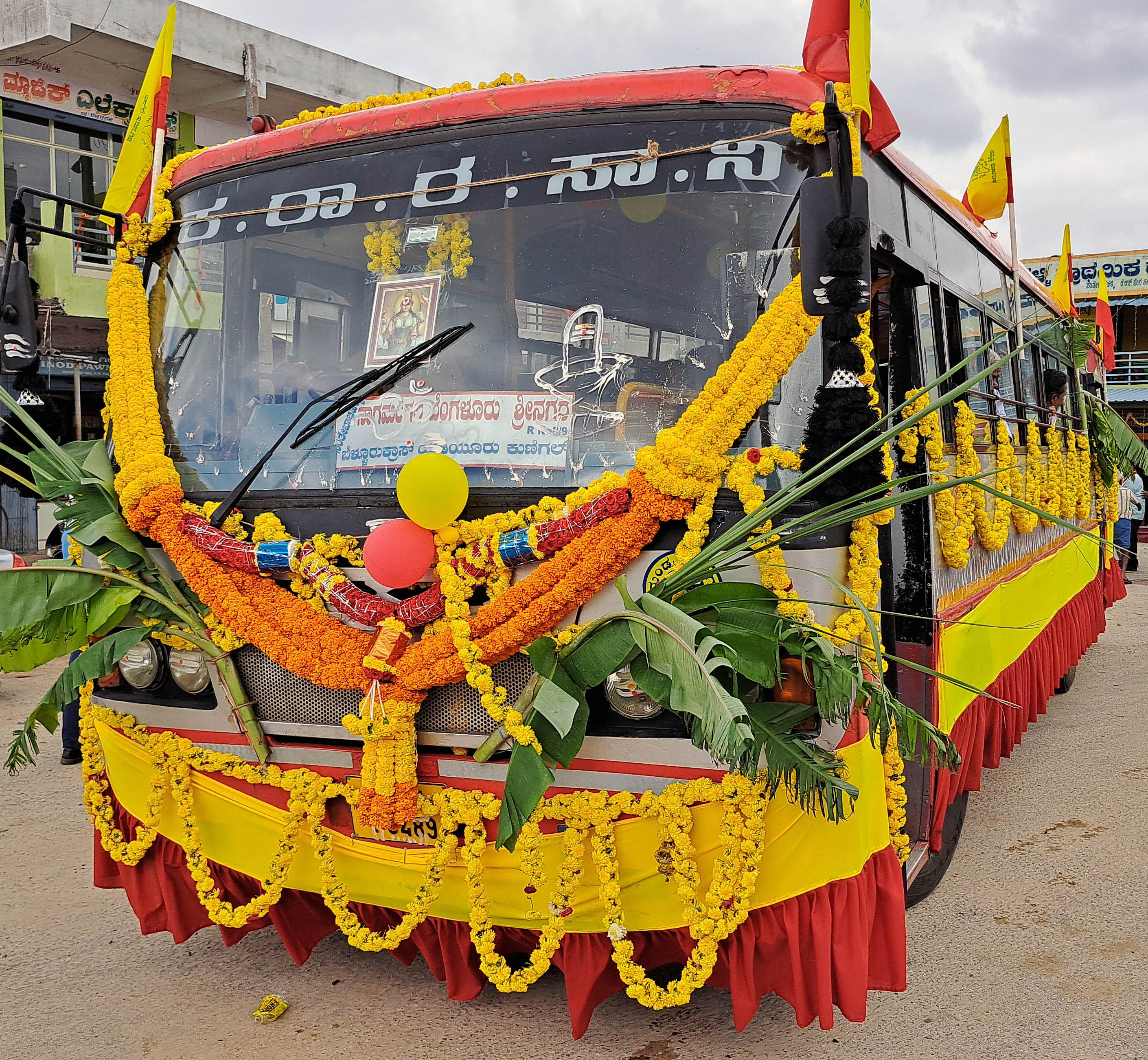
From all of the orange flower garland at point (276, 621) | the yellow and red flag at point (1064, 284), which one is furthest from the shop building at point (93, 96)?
the orange flower garland at point (276, 621)

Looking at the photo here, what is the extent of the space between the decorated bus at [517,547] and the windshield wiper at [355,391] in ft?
0.03

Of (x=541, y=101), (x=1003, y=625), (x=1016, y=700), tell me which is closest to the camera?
(x=541, y=101)

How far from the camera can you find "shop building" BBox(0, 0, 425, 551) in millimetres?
14836

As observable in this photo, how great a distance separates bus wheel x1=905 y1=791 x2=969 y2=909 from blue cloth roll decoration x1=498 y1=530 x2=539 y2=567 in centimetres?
198

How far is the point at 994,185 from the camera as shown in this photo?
18.9 ft

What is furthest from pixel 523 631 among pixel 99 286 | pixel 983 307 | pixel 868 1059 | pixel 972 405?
pixel 99 286

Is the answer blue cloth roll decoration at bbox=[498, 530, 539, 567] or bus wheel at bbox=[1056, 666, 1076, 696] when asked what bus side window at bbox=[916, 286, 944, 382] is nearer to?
blue cloth roll decoration at bbox=[498, 530, 539, 567]

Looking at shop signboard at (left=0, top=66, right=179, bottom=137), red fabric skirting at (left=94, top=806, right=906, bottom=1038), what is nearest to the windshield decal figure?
red fabric skirting at (left=94, top=806, right=906, bottom=1038)

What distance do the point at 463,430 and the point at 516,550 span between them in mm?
462

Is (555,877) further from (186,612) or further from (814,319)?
(814,319)

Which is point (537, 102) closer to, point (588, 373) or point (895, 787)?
point (588, 373)

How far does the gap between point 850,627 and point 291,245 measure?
2081 mm

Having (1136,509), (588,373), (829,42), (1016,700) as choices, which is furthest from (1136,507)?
(588,373)

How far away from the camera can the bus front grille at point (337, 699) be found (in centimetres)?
290
